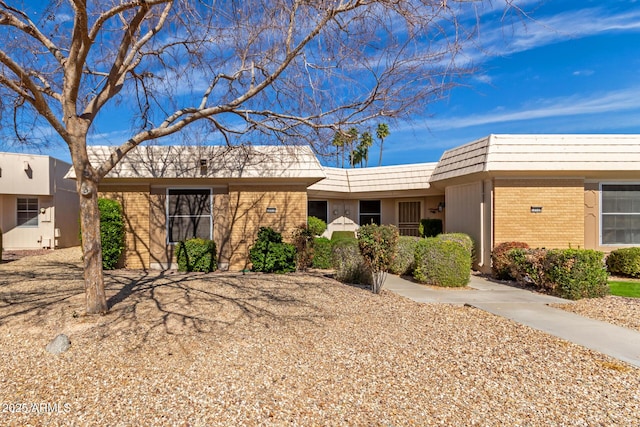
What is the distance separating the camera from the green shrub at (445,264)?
9.71 metres

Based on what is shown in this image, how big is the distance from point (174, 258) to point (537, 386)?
10834 mm

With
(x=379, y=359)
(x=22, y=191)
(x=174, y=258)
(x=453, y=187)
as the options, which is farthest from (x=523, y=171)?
(x=22, y=191)

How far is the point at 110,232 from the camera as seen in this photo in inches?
463

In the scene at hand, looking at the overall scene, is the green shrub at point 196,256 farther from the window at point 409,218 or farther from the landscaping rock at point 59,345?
the window at point 409,218

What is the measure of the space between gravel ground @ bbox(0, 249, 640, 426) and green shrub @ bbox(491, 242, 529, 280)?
4.14 m

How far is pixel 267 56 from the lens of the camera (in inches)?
293

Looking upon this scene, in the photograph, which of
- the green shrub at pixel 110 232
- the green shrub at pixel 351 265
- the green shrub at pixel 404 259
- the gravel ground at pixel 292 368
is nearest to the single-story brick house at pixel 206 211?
the green shrub at pixel 110 232

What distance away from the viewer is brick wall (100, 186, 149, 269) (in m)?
12.5

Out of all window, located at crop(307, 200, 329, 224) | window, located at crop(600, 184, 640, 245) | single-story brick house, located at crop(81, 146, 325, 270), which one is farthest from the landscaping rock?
window, located at crop(307, 200, 329, 224)

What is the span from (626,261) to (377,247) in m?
7.84

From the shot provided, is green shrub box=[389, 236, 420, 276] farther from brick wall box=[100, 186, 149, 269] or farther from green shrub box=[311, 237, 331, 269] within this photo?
brick wall box=[100, 186, 149, 269]

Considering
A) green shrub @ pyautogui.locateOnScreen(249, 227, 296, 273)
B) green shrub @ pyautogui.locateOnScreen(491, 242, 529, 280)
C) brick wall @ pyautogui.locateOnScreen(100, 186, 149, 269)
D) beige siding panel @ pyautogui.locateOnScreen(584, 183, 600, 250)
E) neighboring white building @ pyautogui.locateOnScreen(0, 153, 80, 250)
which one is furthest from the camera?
neighboring white building @ pyautogui.locateOnScreen(0, 153, 80, 250)

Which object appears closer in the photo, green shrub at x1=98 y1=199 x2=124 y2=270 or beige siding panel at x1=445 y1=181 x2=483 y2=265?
green shrub at x1=98 y1=199 x2=124 y2=270

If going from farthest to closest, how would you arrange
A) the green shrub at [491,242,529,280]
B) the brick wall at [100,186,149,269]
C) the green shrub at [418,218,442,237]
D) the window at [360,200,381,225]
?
1. the window at [360,200,381,225]
2. the green shrub at [418,218,442,237]
3. the brick wall at [100,186,149,269]
4. the green shrub at [491,242,529,280]
